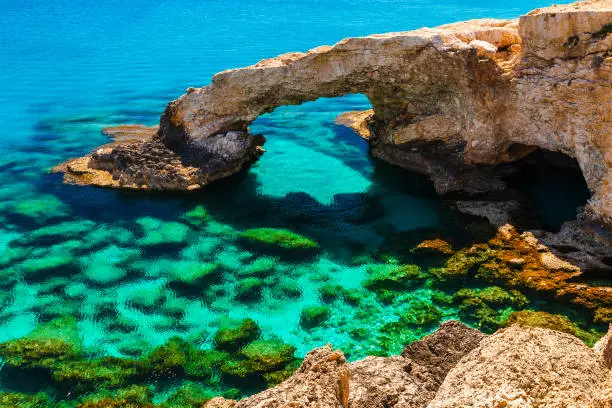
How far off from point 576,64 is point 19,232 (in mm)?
15490

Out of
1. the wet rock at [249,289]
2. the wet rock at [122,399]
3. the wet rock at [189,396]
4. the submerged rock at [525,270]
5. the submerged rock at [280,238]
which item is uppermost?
the submerged rock at [280,238]

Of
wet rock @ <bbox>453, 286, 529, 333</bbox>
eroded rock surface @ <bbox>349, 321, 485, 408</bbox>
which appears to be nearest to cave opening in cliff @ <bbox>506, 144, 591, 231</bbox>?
wet rock @ <bbox>453, 286, 529, 333</bbox>

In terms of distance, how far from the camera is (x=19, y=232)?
16.5 meters

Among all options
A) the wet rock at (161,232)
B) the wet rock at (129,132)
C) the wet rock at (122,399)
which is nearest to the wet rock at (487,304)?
the wet rock at (122,399)

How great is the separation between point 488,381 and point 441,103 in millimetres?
11913

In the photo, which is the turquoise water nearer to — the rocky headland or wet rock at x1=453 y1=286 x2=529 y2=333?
wet rock at x1=453 y1=286 x2=529 y2=333

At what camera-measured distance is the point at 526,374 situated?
603 cm

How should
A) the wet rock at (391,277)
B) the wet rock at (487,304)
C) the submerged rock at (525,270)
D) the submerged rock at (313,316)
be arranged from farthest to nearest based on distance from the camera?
the wet rock at (391,277) < the submerged rock at (313,316) < the submerged rock at (525,270) < the wet rock at (487,304)

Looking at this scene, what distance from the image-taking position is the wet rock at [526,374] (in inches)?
226

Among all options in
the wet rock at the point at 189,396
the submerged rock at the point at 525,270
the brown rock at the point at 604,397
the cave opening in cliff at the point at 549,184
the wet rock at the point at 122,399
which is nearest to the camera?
the brown rock at the point at 604,397

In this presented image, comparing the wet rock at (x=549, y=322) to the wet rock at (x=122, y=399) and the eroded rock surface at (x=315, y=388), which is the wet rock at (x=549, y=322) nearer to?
the eroded rock surface at (x=315, y=388)

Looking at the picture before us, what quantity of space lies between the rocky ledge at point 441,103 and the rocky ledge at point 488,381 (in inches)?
303

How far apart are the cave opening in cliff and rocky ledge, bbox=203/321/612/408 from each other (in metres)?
8.60

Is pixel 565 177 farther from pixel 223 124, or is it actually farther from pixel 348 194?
pixel 223 124
